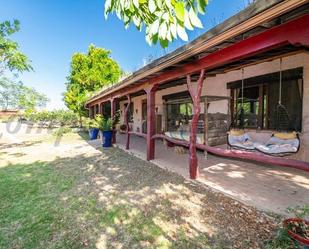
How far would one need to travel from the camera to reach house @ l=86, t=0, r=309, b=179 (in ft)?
7.65

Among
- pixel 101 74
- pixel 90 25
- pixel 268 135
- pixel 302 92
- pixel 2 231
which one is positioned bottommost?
pixel 2 231

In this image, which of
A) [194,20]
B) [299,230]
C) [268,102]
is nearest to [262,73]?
[268,102]

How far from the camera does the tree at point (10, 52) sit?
328 inches

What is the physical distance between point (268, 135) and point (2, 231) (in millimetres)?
5663

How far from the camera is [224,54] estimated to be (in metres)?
3.30

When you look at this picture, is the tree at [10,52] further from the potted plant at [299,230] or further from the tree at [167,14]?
the potted plant at [299,230]

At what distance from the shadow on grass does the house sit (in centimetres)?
98

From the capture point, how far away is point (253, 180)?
409cm

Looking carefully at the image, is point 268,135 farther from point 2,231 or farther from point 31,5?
point 31,5

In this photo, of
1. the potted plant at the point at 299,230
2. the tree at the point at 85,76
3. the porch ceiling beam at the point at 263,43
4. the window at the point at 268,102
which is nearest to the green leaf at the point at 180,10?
the porch ceiling beam at the point at 263,43

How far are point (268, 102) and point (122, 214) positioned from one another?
15.1 feet

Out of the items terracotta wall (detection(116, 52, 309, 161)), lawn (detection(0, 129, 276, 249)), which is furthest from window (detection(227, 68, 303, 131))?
lawn (detection(0, 129, 276, 249))

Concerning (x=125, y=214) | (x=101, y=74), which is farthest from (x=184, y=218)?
(x=101, y=74)

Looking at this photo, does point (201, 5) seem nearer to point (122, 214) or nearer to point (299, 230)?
point (299, 230)
